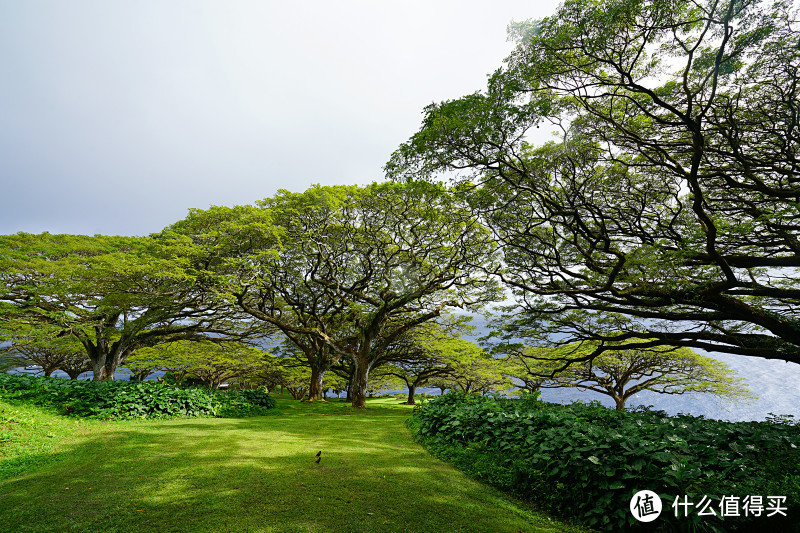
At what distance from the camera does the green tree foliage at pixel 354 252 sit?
1327 cm

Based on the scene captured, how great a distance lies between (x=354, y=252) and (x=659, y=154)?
11.6m

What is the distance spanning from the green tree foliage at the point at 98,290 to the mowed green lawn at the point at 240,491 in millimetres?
6580

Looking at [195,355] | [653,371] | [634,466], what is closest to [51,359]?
[195,355]

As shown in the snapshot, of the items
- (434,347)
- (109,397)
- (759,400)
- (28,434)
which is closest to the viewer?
(28,434)

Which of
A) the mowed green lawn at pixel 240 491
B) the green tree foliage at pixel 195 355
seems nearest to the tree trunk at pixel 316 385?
the green tree foliage at pixel 195 355

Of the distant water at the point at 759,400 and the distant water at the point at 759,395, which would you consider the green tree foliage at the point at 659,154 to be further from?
the distant water at the point at 759,400

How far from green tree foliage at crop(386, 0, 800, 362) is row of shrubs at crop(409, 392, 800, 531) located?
3.45 meters

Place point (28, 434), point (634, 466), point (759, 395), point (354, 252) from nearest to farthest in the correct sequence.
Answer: point (634, 466) → point (28, 434) → point (354, 252) → point (759, 395)

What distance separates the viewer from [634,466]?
367cm

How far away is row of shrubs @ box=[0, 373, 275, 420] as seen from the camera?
9133mm

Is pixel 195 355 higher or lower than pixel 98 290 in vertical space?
lower

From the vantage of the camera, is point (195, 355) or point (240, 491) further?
point (195, 355)

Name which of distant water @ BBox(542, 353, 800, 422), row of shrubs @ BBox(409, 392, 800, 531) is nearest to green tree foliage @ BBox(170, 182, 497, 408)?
row of shrubs @ BBox(409, 392, 800, 531)

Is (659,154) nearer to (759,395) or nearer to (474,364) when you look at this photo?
(474,364)
